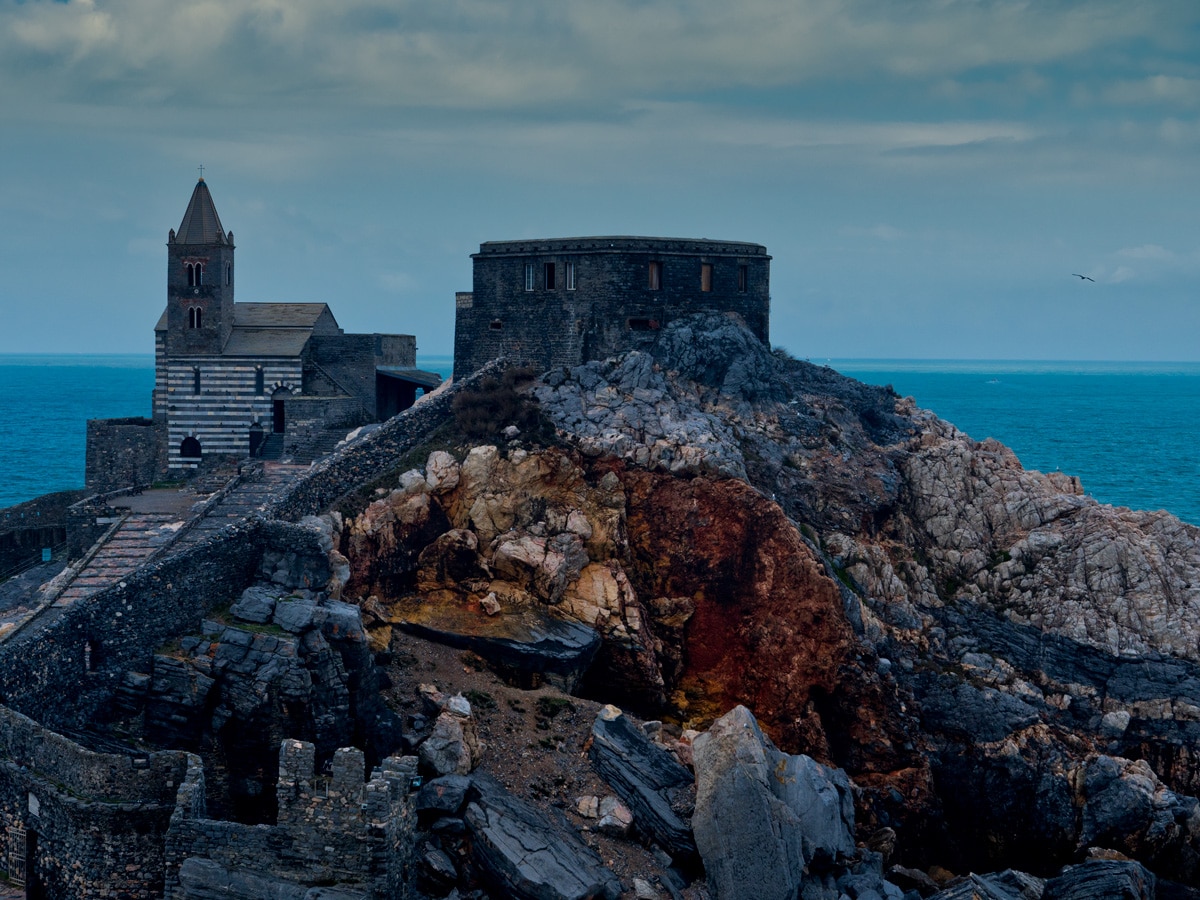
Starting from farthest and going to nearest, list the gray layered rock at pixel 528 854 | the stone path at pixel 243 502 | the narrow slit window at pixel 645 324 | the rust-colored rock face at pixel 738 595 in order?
the narrow slit window at pixel 645 324
the rust-colored rock face at pixel 738 595
the stone path at pixel 243 502
the gray layered rock at pixel 528 854

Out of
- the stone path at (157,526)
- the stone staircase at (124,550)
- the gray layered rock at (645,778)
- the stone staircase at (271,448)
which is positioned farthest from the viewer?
the stone staircase at (271,448)

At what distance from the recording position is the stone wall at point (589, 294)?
1928 inches

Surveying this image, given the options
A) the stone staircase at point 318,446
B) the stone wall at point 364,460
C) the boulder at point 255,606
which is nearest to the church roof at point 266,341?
the stone staircase at point 318,446

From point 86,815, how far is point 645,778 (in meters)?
12.0

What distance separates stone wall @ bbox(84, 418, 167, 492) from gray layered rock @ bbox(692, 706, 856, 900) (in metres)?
31.3

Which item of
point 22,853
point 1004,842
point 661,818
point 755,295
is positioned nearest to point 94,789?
point 22,853

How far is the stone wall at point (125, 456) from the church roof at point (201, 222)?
25.3 ft

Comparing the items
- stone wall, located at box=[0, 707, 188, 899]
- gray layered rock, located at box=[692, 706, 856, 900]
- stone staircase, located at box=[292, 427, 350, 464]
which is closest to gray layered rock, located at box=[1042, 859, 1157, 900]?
gray layered rock, located at box=[692, 706, 856, 900]

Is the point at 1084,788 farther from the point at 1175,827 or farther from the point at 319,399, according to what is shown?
the point at 319,399

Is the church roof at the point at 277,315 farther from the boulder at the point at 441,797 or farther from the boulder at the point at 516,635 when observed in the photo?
the boulder at the point at 441,797

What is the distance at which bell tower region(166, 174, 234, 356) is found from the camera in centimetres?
5272

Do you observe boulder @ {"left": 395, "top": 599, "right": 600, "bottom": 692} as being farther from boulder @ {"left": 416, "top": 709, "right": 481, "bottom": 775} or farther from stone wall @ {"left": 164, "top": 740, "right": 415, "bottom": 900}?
stone wall @ {"left": 164, "top": 740, "right": 415, "bottom": 900}

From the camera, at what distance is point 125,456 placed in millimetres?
52906

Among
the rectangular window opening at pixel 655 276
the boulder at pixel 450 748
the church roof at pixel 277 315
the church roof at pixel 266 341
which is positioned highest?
the rectangular window opening at pixel 655 276
